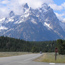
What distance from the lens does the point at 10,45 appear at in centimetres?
19950

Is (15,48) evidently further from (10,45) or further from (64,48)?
(64,48)

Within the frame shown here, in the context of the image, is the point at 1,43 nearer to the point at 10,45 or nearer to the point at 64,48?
the point at 10,45

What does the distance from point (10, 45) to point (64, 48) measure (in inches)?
4271

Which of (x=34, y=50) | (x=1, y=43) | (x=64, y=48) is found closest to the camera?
(x=64, y=48)

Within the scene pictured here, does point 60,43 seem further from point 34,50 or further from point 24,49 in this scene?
point 24,49

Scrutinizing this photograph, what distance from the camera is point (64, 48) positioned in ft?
319

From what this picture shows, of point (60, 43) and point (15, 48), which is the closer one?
point (60, 43)

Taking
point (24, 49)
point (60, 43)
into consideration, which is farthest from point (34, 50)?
point (60, 43)

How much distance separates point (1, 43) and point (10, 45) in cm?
909

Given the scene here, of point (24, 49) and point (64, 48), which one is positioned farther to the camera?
point (24, 49)

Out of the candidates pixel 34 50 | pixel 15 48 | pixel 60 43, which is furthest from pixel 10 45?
pixel 60 43

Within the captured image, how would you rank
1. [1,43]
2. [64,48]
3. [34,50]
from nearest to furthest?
[64,48] < [34,50] < [1,43]

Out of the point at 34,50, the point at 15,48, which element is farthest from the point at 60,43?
the point at 15,48

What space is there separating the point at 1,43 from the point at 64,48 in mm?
108335
